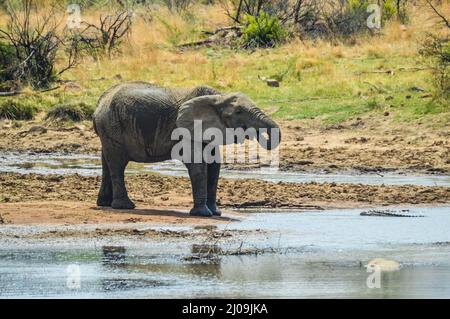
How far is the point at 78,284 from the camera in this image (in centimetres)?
1177

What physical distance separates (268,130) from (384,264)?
287cm

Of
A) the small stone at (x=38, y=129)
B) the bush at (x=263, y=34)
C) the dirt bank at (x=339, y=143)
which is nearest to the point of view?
the dirt bank at (x=339, y=143)

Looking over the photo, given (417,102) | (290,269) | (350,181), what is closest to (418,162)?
(350,181)

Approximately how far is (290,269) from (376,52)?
1694 cm

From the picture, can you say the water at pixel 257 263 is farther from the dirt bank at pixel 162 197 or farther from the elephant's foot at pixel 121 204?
the elephant's foot at pixel 121 204

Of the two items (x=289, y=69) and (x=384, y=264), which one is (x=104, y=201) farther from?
(x=289, y=69)

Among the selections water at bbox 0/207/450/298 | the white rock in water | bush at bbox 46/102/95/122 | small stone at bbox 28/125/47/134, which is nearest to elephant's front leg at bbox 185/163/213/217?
water at bbox 0/207/450/298

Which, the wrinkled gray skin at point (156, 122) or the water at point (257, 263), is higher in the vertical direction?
the wrinkled gray skin at point (156, 122)

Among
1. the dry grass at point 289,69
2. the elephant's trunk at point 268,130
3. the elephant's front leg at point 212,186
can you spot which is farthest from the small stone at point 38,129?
the elephant's trunk at point 268,130

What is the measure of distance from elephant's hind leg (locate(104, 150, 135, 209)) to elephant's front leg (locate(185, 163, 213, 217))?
0.92m

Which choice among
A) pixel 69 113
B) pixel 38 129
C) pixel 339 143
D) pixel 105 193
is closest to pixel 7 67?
pixel 69 113

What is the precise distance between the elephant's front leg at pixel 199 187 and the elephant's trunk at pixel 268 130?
2.54ft

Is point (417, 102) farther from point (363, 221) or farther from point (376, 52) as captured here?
point (363, 221)

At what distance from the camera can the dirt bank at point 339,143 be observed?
20.4 metres
